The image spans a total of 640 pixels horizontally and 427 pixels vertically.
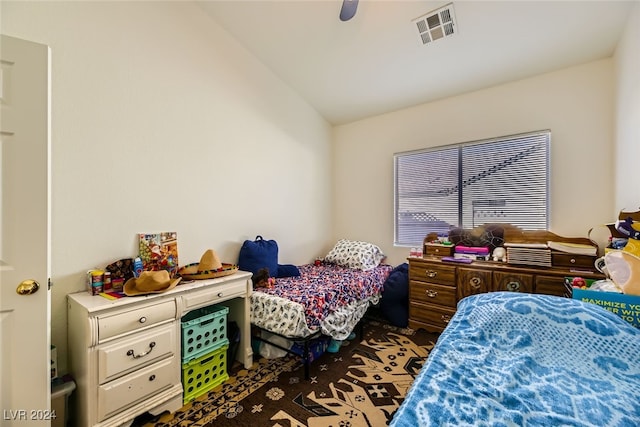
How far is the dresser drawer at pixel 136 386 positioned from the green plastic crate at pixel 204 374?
0.09m

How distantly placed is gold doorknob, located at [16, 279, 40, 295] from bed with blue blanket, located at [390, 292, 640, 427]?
1.61 metres

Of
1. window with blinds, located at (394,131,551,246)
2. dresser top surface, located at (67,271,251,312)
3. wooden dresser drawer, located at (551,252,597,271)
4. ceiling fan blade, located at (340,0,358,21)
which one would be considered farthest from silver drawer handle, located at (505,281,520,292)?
ceiling fan blade, located at (340,0,358,21)

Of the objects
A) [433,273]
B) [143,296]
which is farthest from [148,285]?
[433,273]

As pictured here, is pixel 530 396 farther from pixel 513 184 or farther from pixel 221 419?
pixel 513 184

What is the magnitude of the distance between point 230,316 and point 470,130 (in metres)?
3.20

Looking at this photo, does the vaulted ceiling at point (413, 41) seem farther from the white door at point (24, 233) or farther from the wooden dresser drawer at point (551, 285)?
the wooden dresser drawer at point (551, 285)

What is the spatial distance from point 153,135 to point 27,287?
4.25ft

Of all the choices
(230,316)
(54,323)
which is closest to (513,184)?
(230,316)

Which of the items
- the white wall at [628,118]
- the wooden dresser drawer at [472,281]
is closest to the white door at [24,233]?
the wooden dresser drawer at [472,281]

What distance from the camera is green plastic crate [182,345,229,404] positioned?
5.67 feet

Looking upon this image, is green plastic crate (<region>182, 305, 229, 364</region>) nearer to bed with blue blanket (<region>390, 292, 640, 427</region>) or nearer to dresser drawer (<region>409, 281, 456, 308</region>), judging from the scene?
bed with blue blanket (<region>390, 292, 640, 427</region>)

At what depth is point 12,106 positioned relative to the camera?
114cm

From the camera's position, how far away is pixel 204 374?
1828mm

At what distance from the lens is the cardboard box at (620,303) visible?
4.16ft
